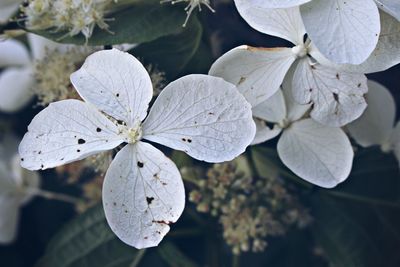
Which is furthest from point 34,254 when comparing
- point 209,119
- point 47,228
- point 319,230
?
point 209,119

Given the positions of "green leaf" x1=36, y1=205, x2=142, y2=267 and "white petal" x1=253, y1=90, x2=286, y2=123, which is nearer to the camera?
"white petal" x1=253, y1=90, x2=286, y2=123

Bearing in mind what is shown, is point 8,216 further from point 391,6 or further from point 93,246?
point 391,6

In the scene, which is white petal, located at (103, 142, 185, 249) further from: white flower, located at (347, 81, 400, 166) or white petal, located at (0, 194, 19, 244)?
white petal, located at (0, 194, 19, 244)

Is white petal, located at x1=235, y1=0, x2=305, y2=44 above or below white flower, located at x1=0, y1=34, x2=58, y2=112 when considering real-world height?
above

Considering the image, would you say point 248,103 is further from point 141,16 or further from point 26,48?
point 26,48

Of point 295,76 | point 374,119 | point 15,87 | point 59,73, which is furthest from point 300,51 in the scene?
point 15,87

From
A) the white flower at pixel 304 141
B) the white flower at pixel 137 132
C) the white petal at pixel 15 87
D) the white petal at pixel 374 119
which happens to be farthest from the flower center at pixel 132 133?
the white petal at pixel 15 87

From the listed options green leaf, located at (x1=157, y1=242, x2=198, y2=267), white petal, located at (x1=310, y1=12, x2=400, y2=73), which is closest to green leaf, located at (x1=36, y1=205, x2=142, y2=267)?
green leaf, located at (x1=157, y1=242, x2=198, y2=267)
